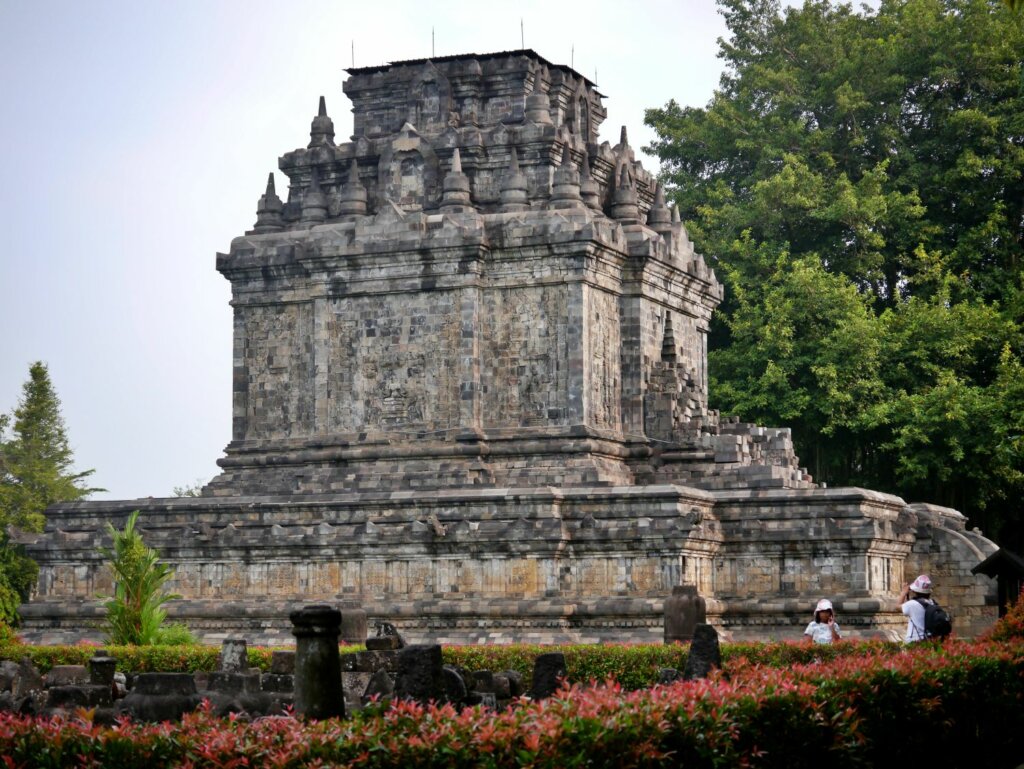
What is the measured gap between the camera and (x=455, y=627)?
112ft

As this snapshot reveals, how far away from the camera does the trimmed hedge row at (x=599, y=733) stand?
12281 mm

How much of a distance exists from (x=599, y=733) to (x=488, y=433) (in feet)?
81.6

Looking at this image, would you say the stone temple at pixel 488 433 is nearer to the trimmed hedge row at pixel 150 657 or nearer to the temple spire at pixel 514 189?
the temple spire at pixel 514 189

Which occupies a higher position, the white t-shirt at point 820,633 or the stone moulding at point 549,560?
the stone moulding at point 549,560

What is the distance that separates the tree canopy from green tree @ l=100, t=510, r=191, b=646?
20603 mm

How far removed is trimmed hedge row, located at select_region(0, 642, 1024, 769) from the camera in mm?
12281

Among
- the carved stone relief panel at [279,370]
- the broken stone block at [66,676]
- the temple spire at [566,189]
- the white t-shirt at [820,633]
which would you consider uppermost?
the temple spire at [566,189]

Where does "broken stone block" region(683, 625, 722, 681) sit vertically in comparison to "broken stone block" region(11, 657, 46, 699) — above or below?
above

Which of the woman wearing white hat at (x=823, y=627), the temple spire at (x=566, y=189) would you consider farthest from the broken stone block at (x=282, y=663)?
the temple spire at (x=566, y=189)

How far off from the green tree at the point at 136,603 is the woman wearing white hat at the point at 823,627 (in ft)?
37.1

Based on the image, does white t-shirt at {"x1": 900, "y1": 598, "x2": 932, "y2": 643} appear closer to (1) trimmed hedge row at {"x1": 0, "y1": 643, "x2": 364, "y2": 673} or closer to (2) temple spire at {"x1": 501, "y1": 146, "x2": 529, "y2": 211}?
(1) trimmed hedge row at {"x1": 0, "y1": 643, "x2": 364, "y2": 673}

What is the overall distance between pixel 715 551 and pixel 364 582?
660 cm

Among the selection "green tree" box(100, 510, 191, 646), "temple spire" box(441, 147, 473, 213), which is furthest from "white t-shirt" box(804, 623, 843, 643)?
"temple spire" box(441, 147, 473, 213)

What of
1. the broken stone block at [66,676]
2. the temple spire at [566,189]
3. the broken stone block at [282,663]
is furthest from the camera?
the temple spire at [566,189]
